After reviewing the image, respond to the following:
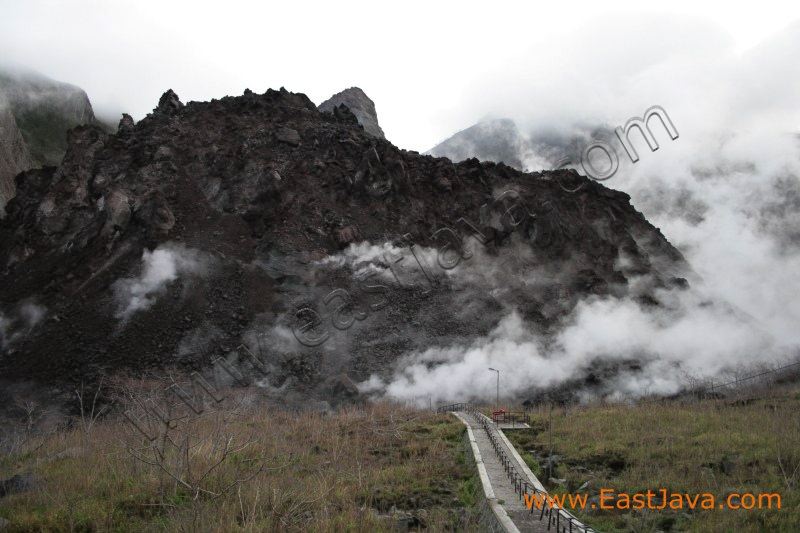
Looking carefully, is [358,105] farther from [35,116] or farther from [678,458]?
[678,458]

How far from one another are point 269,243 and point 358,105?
145ft

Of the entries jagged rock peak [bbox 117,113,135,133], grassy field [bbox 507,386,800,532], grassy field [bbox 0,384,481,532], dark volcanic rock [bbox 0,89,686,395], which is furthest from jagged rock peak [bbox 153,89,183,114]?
grassy field [bbox 507,386,800,532]

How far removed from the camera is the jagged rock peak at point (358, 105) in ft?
248

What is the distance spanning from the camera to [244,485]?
9984 mm

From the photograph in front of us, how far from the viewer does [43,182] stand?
45594mm

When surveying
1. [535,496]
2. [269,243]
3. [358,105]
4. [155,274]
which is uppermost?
[358,105]

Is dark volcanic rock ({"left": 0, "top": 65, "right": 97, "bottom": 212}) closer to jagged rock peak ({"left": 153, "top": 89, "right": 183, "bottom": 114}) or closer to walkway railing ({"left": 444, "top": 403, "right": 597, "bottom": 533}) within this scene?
jagged rock peak ({"left": 153, "top": 89, "right": 183, "bottom": 114})

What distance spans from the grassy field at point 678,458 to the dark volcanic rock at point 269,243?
17.0 meters

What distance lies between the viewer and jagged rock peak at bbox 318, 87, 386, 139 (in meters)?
75.6

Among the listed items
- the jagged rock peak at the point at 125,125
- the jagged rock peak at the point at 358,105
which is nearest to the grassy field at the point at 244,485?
the jagged rock peak at the point at 125,125

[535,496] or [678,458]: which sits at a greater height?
[535,496]

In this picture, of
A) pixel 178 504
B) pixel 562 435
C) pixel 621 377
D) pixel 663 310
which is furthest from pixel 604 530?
pixel 663 310

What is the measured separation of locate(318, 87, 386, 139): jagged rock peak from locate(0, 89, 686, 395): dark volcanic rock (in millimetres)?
20809

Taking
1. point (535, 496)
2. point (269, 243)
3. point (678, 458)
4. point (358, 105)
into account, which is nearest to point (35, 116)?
point (358, 105)
